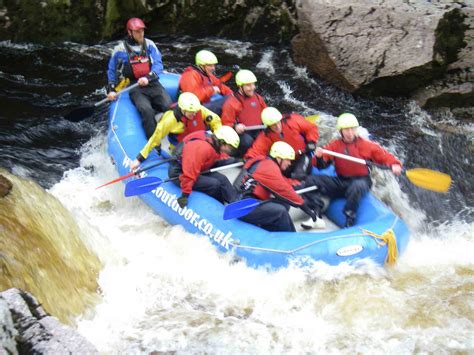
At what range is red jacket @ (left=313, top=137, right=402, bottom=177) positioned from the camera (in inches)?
226

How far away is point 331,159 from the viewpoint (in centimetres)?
604

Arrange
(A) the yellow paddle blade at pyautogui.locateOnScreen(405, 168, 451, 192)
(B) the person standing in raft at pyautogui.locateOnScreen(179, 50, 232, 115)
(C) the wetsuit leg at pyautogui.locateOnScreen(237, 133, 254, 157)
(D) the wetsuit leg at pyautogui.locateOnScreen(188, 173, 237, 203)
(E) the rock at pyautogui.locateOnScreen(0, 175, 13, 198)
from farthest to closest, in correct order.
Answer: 1. (B) the person standing in raft at pyautogui.locateOnScreen(179, 50, 232, 115)
2. (C) the wetsuit leg at pyautogui.locateOnScreen(237, 133, 254, 157)
3. (D) the wetsuit leg at pyautogui.locateOnScreen(188, 173, 237, 203)
4. (A) the yellow paddle blade at pyautogui.locateOnScreen(405, 168, 451, 192)
5. (E) the rock at pyautogui.locateOnScreen(0, 175, 13, 198)

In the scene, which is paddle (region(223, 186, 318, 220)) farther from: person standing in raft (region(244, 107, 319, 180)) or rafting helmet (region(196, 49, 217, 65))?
rafting helmet (region(196, 49, 217, 65))

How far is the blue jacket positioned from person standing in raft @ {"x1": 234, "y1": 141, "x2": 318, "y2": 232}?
7.91 feet

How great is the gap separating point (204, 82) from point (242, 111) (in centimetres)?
76

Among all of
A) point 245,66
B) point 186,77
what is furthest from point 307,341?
point 245,66

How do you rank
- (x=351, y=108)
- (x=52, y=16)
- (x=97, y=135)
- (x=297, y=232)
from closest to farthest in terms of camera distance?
(x=297, y=232)
(x=97, y=135)
(x=351, y=108)
(x=52, y=16)

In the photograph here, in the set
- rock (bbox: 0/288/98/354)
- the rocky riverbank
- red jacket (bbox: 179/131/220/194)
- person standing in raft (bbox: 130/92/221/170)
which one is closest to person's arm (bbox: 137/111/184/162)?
person standing in raft (bbox: 130/92/221/170)

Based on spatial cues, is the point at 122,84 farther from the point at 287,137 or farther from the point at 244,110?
the point at 287,137

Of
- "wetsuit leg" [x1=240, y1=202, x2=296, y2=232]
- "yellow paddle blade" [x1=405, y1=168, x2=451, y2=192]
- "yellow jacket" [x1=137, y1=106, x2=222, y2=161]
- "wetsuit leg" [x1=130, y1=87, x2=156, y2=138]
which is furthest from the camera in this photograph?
"wetsuit leg" [x1=130, y1=87, x2=156, y2=138]

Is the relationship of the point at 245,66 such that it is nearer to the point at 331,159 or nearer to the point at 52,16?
the point at 52,16

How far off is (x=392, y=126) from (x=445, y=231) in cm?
243

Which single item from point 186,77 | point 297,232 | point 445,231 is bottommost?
point 445,231

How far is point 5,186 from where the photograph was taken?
5.09m
